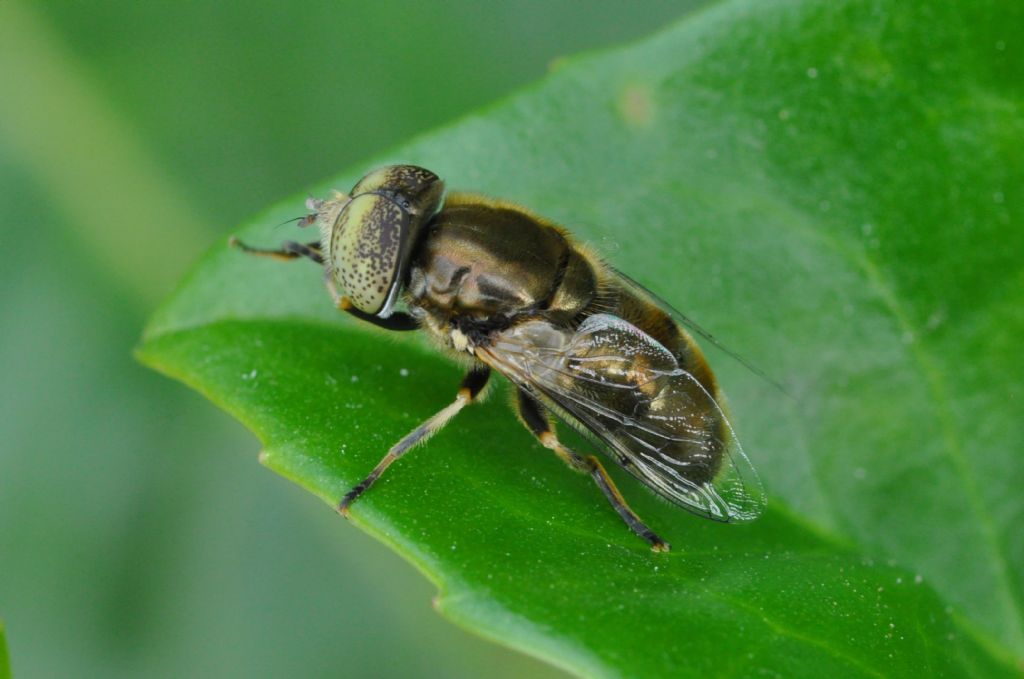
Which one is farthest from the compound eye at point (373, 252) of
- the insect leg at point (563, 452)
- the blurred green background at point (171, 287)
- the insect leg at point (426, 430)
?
the blurred green background at point (171, 287)

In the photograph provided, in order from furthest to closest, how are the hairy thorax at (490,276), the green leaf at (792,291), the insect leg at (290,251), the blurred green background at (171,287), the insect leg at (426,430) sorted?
the blurred green background at (171,287) < the insect leg at (290,251) < the hairy thorax at (490,276) < the green leaf at (792,291) < the insect leg at (426,430)

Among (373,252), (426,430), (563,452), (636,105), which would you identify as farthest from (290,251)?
(636,105)

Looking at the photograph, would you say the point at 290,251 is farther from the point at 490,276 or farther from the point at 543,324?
the point at 543,324

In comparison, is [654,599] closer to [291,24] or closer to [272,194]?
[272,194]

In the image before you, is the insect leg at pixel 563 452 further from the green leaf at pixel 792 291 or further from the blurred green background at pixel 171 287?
the blurred green background at pixel 171 287

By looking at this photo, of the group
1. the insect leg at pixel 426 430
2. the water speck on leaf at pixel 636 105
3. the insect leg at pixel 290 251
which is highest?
the insect leg at pixel 290 251

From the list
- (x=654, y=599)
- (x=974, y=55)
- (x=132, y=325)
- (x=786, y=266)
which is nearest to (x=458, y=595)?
(x=654, y=599)

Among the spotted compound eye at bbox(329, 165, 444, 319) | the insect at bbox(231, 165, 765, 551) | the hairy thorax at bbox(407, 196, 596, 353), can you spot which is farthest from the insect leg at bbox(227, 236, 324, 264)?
the hairy thorax at bbox(407, 196, 596, 353)
